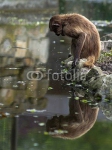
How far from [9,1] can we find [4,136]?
18612 mm

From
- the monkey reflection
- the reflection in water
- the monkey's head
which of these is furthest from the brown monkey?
the monkey reflection

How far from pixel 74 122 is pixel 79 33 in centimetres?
285

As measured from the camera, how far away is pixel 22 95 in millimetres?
9008

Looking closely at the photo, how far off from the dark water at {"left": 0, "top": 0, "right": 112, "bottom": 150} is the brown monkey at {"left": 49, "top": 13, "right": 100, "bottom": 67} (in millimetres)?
788

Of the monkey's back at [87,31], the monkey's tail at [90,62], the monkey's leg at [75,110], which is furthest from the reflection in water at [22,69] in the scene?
the monkey's back at [87,31]

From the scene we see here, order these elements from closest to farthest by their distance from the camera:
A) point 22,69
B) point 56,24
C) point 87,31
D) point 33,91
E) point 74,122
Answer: point 74,122
point 33,91
point 56,24
point 87,31
point 22,69

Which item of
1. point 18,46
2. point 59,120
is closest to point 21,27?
point 18,46

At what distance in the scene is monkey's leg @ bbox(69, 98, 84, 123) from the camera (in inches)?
304

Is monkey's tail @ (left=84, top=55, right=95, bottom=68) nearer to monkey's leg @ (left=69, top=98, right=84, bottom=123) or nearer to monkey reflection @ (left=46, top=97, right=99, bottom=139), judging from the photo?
monkey's leg @ (left=69, top=98, right=84, bottom=123)

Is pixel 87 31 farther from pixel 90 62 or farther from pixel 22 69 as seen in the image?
pixel 22 69

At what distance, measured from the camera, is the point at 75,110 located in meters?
8.15

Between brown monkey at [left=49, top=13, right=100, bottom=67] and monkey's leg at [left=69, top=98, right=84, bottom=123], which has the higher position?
brown monkey at [left=49, top=13, right=100, bottom=67]

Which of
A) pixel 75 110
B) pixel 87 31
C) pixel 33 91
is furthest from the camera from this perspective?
pixel 87 31

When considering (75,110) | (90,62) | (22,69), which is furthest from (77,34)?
(75,110)
